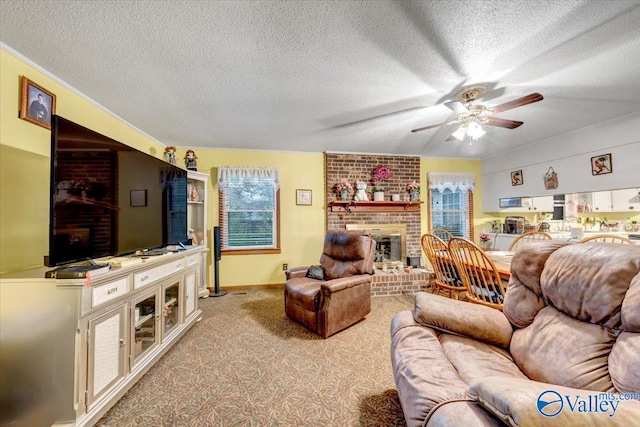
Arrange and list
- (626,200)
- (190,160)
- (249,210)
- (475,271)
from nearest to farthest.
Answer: (475,271), (626,200), (190,160), (249,210)

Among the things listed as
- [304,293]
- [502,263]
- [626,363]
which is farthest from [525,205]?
[626,363]

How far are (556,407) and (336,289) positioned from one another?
1879 mm

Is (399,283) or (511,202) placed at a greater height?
(511,202)

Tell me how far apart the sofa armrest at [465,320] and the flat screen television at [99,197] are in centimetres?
216

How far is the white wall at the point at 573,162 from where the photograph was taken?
3.06 m

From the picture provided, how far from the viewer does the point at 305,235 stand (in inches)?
177

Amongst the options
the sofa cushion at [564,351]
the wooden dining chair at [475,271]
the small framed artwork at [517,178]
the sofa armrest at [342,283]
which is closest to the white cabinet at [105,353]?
the sofa armrest at [342,283]

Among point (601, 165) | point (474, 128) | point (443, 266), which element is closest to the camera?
point (474, 128)

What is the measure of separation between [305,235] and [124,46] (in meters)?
3.33

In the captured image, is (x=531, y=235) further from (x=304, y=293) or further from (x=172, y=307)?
(x=172, y=307)

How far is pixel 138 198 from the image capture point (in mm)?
2090

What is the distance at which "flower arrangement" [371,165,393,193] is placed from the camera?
4.58 metres

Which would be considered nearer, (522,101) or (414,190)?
(522,101)

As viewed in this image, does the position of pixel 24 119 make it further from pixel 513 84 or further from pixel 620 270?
pixel 513 84
